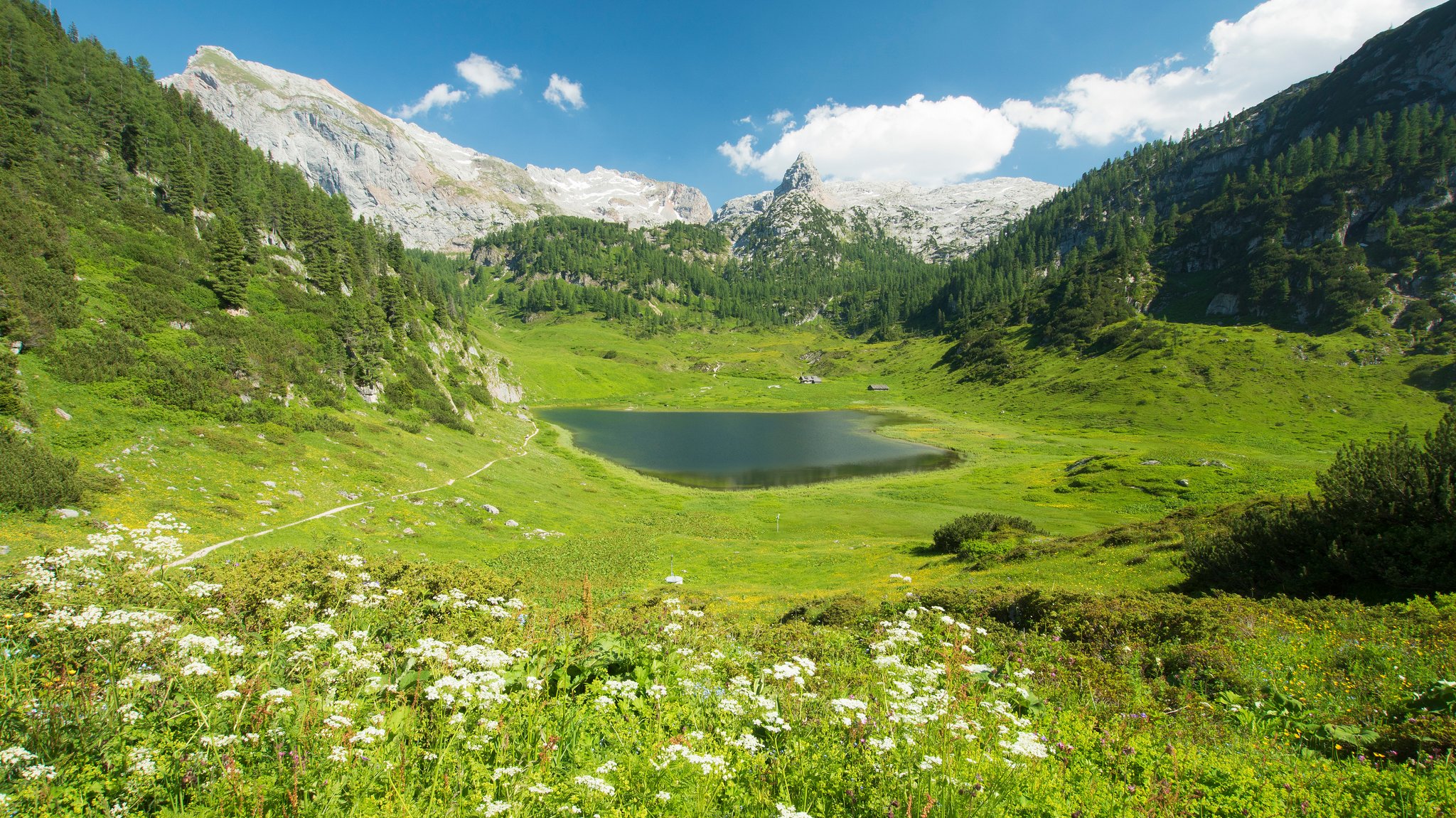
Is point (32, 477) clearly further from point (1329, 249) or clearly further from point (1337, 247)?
point (1337, 247)

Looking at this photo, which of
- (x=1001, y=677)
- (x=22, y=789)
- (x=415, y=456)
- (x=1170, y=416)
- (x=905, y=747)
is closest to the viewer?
(x=22, y=789)

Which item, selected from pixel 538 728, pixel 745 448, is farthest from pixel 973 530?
pixel 745 448

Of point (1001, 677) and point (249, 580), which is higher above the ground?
point (249, 580)

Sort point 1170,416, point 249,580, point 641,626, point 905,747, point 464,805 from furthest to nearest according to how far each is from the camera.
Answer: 1. point 1170,416
2. point 641,626
3. point 249,580
4. point 905,747
5. point 464,805

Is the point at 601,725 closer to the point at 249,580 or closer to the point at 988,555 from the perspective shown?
the point at 249,580

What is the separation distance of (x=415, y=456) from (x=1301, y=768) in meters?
56.1

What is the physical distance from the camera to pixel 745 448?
103688 millimetres

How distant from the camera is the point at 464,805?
14.7ft

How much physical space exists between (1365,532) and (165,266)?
79.5 metres

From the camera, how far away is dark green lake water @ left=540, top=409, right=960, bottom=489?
81.4 metres

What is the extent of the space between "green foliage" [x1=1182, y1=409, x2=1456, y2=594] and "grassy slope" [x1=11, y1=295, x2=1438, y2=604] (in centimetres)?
357

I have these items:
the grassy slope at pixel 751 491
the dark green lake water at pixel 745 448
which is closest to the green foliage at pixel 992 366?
the grassy slope at pixel 751 491

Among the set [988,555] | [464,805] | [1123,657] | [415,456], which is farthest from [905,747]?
[415,456]

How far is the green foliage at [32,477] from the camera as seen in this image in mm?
19359
